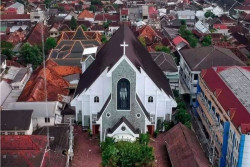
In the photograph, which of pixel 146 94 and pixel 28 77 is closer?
pixel 146 94

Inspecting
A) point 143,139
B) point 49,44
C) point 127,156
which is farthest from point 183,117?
point 49,44

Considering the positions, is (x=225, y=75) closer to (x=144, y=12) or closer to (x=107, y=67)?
(x=107, y=67)

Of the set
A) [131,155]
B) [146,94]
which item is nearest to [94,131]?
[146,94]

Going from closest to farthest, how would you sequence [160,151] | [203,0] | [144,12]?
[160,151]
[144,12]
[203,0]

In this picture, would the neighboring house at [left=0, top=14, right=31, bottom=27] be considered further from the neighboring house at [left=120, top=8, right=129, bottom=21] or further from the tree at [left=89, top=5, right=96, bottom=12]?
the neighboring house at [left=120, top=8, right=129, bottom=21]

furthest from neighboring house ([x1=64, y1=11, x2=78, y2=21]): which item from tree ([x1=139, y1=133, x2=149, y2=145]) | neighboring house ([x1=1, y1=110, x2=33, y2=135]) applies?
tree ([x1=139, y1=133, x2=149, y2=145])

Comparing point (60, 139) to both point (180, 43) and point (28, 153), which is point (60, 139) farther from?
point (180, 43)
